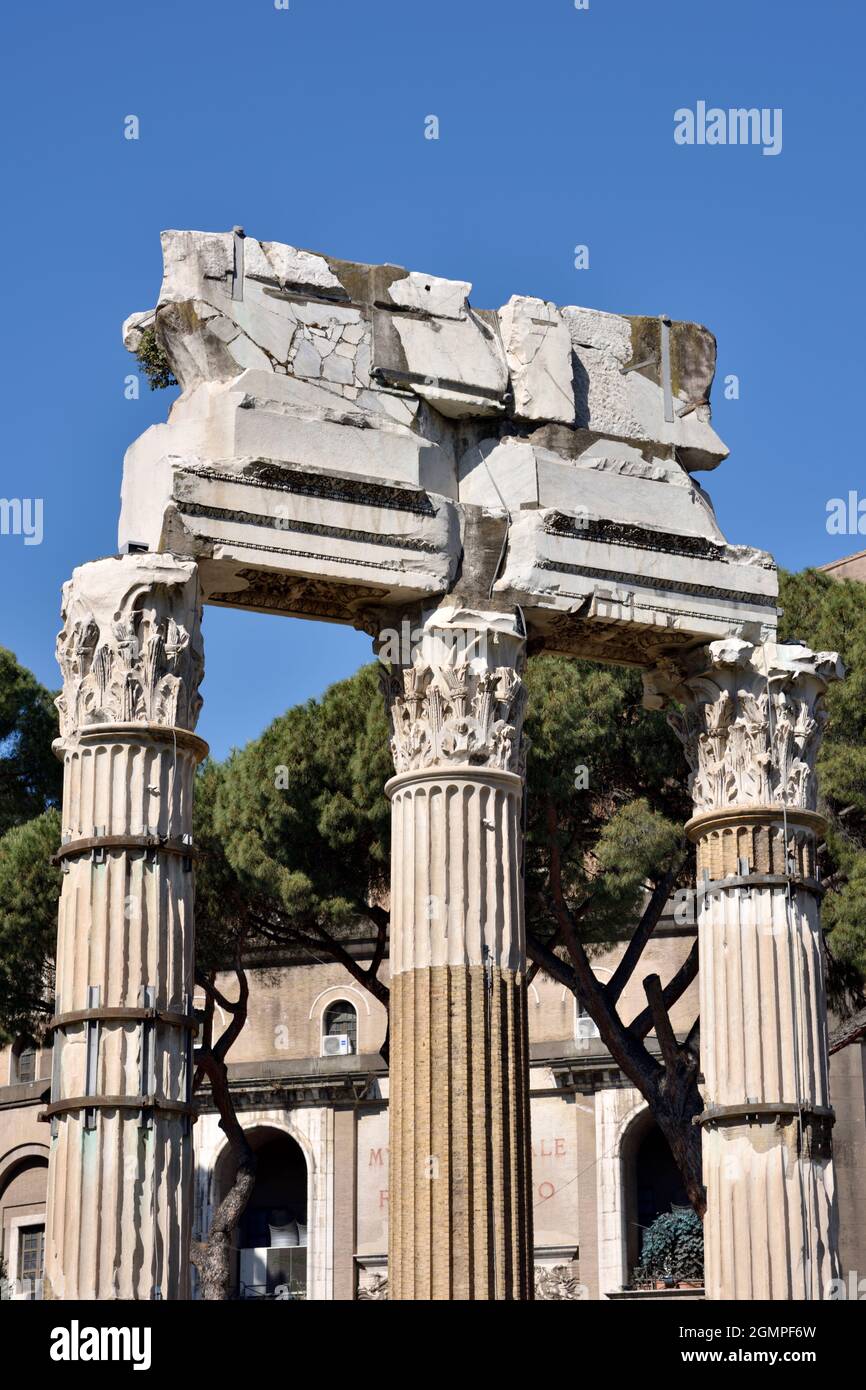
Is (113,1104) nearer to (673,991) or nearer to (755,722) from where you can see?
(755,722)

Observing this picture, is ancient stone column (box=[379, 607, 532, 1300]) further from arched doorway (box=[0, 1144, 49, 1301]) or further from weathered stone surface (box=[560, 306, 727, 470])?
arched doorway (box=[0, 1144, 49, 1301])

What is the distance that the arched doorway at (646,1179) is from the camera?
36.2 m

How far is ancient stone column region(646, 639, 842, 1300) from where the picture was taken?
14.7 metres

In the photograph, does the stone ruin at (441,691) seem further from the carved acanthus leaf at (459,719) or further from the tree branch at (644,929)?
the tree branch at (644,929)

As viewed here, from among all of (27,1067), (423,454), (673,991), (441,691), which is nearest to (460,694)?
(441,691)

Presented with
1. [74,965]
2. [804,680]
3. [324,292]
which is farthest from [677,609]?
[74,965]

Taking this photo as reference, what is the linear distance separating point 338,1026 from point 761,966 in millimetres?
24945

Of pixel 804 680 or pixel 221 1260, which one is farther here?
pixel 221 1260

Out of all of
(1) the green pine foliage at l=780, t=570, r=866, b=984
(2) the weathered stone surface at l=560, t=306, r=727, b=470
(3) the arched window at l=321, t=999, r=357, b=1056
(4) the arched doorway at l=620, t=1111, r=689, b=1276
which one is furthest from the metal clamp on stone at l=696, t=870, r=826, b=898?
(3) the arched window at l=321, t=999, r=357, b=1056

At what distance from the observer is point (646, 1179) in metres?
37.1
